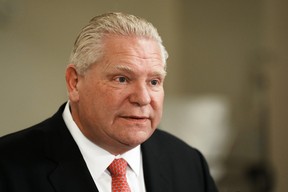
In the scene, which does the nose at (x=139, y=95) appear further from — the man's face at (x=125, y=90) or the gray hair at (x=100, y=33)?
the gray hair at (x=100, y=33)

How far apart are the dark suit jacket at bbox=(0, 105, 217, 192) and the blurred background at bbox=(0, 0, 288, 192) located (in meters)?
2.45

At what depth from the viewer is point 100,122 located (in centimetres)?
169

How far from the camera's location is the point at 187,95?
6.40m

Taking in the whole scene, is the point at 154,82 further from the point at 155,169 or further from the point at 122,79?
the point at 155,169

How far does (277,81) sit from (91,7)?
2.54 m

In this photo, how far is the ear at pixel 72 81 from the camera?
1.75 meters

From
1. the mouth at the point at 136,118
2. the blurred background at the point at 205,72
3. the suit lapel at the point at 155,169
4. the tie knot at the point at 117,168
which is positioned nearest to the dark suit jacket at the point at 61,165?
the suit lapel at the point at 155,169

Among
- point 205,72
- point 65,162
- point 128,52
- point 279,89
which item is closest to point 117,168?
point 65,162

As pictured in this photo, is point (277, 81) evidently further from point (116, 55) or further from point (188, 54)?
point (116, 55)

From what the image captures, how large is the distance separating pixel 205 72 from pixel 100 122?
5.13m

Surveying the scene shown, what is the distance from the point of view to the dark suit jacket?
164cm

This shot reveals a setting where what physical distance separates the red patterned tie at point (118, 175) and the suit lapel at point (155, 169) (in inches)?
4.6

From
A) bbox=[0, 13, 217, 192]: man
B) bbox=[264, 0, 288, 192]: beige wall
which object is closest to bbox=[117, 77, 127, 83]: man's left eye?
bbox=[0, 13, 217, 192]: man

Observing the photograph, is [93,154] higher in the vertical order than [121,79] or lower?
lower
